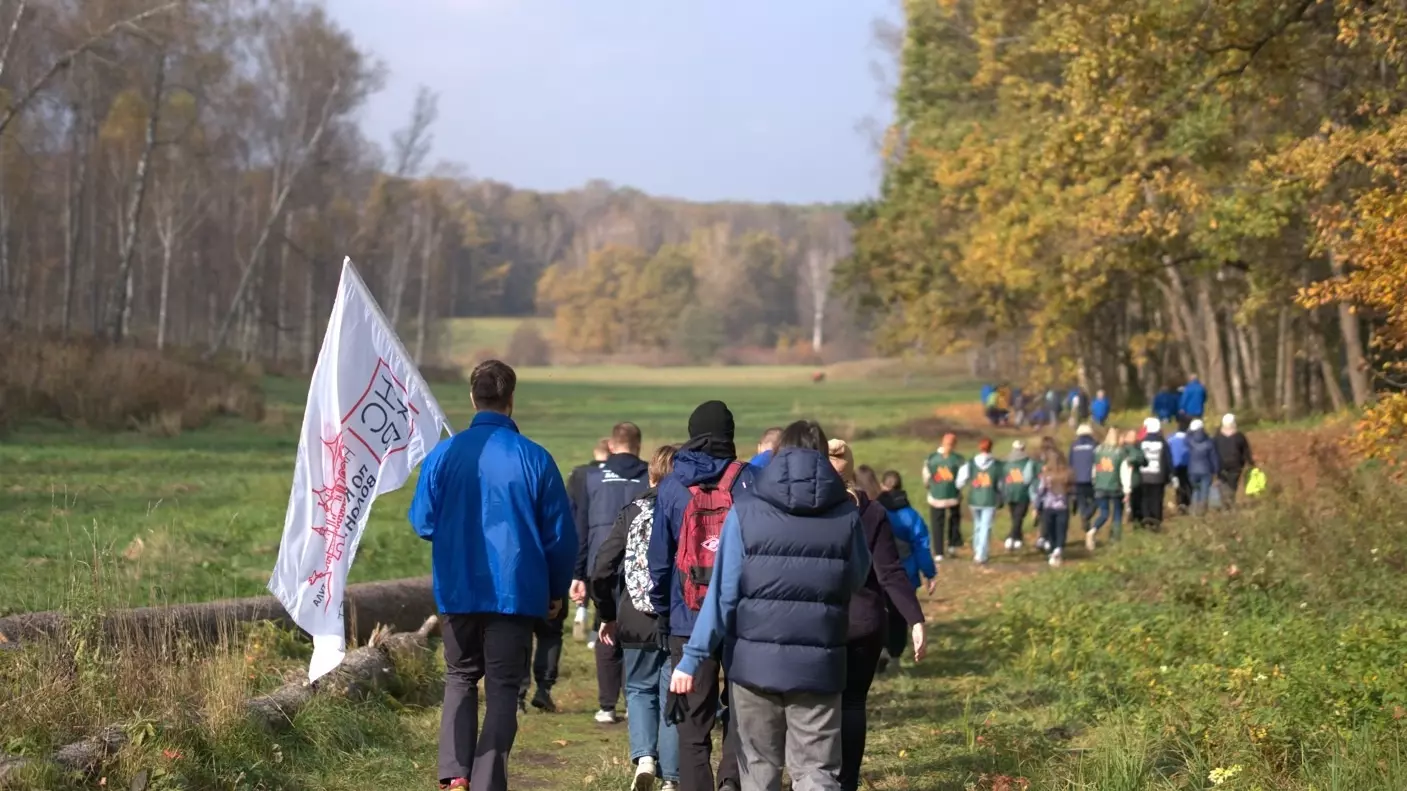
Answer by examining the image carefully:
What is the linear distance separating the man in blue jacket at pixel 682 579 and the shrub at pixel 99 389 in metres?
23.9

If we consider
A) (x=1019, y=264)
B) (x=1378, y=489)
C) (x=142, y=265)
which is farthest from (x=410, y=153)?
(x=1378, y=489)

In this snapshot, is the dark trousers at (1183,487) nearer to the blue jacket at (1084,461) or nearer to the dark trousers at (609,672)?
the blue jacket at (1084,461)

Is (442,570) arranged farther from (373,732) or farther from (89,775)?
(373,732)

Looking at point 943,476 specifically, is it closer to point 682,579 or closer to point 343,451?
point 343,451

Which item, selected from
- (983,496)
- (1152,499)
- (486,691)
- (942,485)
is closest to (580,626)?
(486,691)

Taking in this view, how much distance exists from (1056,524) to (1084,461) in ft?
4.60

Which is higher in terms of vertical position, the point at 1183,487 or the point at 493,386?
the point at 493,386

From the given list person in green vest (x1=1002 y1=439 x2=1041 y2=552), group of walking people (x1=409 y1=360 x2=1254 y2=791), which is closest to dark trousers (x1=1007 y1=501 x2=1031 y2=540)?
person in green vest (x1=1002 y1=439 x2=1041 y2=552)

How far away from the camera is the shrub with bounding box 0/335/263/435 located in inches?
1164

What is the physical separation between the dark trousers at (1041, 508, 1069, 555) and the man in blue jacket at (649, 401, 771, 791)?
44.8 ft

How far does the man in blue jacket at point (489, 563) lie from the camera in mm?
6895

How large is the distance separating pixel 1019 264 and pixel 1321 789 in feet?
85.9

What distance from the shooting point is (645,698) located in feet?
27.1

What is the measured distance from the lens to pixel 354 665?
380 inches
